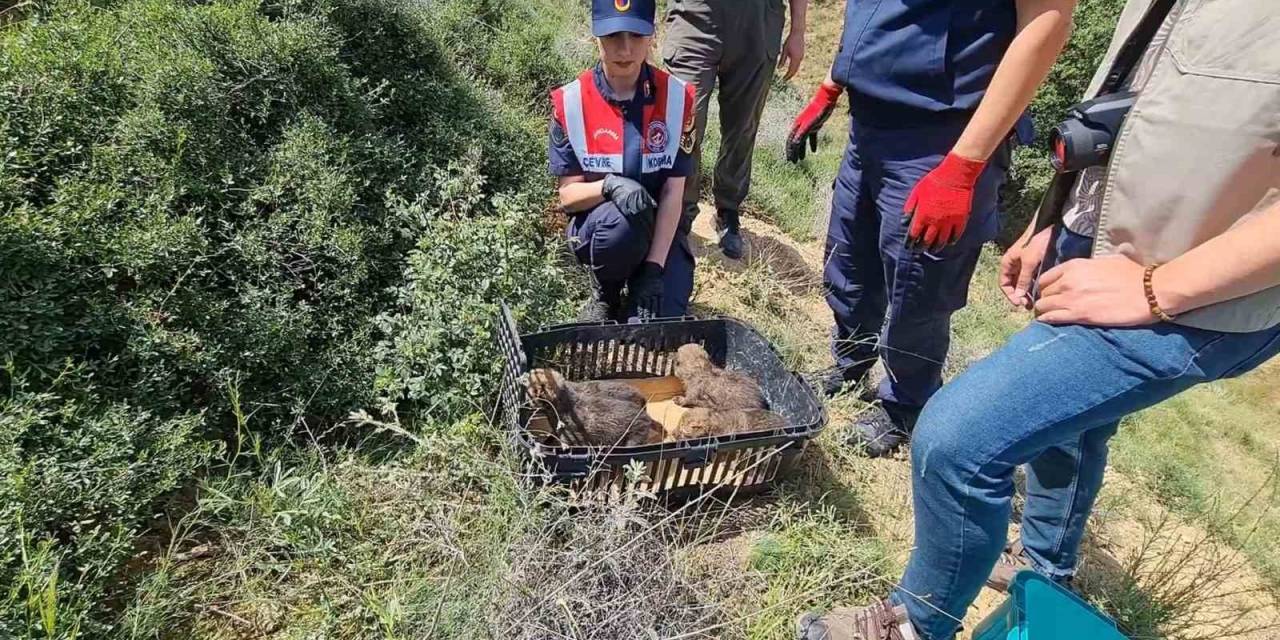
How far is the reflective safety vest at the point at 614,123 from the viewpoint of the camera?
302cm

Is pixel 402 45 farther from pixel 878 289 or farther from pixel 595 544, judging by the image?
pixel 595 544

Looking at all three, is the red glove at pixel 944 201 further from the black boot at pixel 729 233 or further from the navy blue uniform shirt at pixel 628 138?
the black boot at pixel 729 233

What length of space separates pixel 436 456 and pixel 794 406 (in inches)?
53.5

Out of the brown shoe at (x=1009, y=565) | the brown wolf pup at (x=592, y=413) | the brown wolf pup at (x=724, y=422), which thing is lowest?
the brown shoe at (x=1009, y=565)

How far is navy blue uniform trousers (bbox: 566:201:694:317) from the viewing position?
303 cm

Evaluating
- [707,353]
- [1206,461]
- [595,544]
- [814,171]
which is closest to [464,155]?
[707,353]

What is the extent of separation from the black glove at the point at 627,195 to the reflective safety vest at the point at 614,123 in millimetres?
156

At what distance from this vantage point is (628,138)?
10.00ft

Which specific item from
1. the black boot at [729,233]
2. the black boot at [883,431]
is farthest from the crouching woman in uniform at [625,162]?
the black boot at [729,233]

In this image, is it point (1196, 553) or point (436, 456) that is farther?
point (1196, 553)

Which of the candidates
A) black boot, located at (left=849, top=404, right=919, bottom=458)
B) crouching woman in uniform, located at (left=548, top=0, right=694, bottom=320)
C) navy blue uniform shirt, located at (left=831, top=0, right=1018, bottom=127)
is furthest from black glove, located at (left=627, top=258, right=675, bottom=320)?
navy blue uniform shirt, located at (left=831, top=0, right=1018, bottom=127)

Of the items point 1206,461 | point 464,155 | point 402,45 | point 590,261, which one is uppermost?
point 402,45

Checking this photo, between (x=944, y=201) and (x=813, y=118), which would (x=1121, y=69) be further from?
(x=813, y=118)

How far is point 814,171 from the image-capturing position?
309 inches
